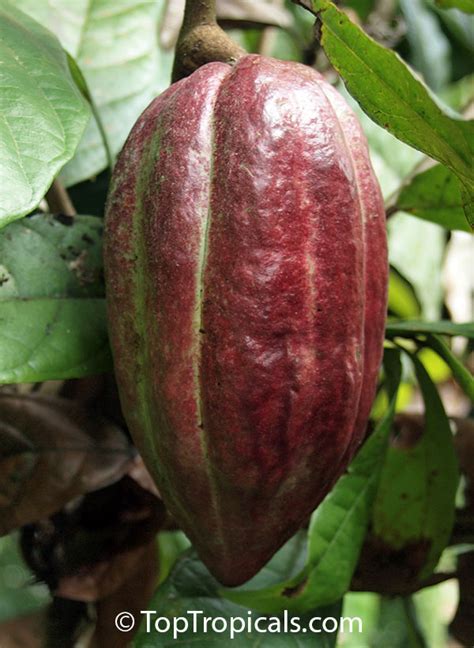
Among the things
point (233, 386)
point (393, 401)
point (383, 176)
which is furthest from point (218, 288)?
point (383, 176)

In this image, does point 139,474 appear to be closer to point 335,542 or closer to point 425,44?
point 335,542

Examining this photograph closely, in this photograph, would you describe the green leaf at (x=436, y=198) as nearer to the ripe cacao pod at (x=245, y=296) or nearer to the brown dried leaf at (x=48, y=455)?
the ripe cacao pod at (x=245, y=296)

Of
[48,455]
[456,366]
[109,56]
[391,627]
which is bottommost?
[391,627]

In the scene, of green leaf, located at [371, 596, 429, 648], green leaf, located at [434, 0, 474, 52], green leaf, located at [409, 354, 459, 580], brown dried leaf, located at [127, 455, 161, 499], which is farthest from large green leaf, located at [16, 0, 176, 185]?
green leaf, located at [371, 596, 429, 648]

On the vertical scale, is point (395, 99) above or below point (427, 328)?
above

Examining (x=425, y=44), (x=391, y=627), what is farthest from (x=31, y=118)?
(x=391, y=627)

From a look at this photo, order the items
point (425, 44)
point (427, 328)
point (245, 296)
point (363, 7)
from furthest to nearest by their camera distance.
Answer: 1. point (363, 7)
2. point (425, 44)
3. point (427, 328)
4. point (245, 296)
